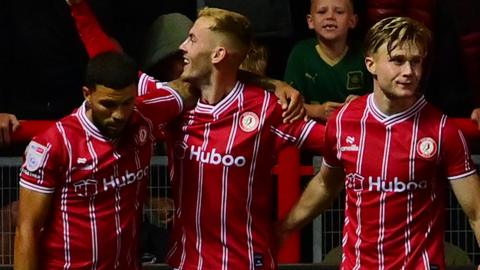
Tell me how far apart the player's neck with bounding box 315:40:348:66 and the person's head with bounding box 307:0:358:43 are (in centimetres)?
3

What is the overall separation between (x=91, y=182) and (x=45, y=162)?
0.22m

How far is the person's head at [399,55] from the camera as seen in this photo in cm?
748

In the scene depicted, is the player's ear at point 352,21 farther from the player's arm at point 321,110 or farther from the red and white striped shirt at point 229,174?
the red and white striped shirt at point 229,174

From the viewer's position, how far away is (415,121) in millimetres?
7602

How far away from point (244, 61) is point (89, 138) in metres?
0.97

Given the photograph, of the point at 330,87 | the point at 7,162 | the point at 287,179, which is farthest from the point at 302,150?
the point at 7,162

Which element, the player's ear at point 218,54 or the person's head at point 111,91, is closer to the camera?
the person's head at point 111,91

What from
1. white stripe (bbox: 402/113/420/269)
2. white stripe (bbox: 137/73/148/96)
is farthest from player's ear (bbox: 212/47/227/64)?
white stripe (bbox: 402/113/420/269)

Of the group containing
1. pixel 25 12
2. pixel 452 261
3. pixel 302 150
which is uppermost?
pixel 25 12

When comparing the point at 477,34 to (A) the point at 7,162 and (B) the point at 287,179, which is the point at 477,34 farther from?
(A) the point at 7,162

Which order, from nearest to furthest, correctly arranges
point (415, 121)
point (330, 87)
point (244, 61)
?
point (415, 121), point (244, 61), point (330, 87)

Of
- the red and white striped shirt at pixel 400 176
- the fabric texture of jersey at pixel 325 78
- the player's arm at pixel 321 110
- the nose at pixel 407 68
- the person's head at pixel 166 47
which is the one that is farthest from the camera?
the fabric texture of jersey at pixel 325 78

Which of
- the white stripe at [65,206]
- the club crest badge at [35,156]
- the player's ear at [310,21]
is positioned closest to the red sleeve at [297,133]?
the white stripe at [65,206]

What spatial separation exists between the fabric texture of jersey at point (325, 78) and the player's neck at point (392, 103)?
1.36m
